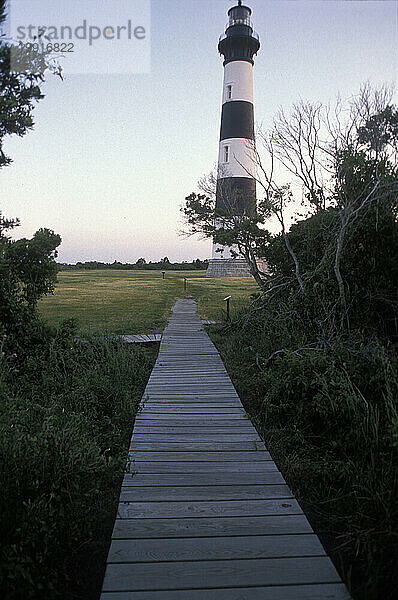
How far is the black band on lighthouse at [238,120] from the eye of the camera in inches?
928

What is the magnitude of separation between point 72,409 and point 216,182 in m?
8.54

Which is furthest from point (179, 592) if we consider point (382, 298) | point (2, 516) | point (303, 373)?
point (382, 298)

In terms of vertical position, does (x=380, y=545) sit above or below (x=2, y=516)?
below

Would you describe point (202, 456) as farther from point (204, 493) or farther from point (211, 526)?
point (211, 526)

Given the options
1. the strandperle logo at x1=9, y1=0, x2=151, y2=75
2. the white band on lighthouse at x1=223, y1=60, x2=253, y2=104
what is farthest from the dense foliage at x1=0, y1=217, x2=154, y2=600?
the white band on lighthouse at x1=223, y1=60, x2=253, y2=104

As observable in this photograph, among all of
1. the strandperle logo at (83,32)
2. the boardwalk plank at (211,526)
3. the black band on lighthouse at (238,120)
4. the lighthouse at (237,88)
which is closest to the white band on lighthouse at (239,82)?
the lighthouse at (237,88)

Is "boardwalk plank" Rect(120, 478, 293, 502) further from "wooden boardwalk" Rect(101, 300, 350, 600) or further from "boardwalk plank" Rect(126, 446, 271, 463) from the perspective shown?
"boardwalk plank" Rect(126, 446, 271, 463)

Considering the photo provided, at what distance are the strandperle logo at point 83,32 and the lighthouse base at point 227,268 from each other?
23339mm

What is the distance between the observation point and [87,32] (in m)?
5.55

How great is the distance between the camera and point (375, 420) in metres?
3.12

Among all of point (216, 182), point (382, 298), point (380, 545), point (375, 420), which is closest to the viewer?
point (380, 545)

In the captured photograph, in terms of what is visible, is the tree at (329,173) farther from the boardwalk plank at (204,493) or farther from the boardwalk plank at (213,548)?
the boardwalk plank at (213,548)

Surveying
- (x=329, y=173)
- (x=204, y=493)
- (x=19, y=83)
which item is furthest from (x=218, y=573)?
(x=329, y=173)

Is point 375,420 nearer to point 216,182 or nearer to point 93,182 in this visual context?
point 216,182
